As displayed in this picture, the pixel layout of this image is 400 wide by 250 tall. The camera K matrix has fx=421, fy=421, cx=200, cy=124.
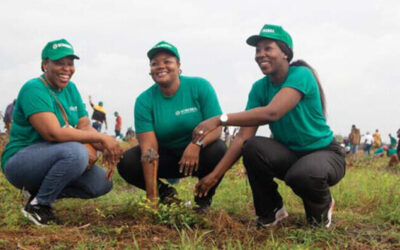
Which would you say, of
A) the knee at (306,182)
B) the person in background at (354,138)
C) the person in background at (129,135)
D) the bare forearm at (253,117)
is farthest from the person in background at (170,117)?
the person in background at (354,138)

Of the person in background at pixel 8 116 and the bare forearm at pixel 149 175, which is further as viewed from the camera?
the person in background at pixel 8 116

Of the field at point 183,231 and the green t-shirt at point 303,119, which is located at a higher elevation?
the green t-shirt at point 303,119

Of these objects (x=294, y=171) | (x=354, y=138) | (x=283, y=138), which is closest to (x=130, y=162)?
(x=283, y=138)

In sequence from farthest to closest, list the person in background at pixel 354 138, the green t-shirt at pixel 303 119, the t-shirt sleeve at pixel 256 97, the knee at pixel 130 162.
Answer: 1. the person in background at pixel 354 138
2. the knee at pixel 130 162
3. the t-shirt sleeve at pixel 256 97
4. the green t-shirt at pixel 303 119

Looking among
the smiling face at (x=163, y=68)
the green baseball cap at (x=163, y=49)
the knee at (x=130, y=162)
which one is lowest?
the knee at (x=130, y=162)

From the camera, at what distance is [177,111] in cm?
363

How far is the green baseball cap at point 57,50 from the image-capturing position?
3289mm

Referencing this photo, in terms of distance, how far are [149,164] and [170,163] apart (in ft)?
1.13

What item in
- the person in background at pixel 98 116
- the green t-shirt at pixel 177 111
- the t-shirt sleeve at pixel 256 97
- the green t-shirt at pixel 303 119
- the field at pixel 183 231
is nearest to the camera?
the field at pixel 183 231

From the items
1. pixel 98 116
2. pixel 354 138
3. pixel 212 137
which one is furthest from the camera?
pixel 354 138

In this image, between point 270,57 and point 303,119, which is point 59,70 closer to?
point 270,57

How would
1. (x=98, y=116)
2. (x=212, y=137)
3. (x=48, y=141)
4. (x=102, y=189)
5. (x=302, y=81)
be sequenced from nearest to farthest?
(x=302, y=81) → (x=48, y=141) → (x=212, y=137) → (x=102, y=189) → (x=98, y=116)

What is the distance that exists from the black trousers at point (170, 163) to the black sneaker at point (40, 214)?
790mm

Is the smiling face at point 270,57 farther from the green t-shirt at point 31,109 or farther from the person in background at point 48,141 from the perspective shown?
the green t-shirt at point 31,109
